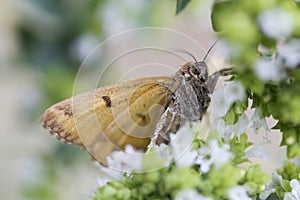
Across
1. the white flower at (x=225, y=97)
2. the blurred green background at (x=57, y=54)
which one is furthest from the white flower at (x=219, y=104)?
the blurred green background at (x=57, y=54)

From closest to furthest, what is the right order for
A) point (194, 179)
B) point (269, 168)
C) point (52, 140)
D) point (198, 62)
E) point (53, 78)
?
point (194, 179) < point (198, 62) < point (269, 168) < point (53, 78) < point (52, 140)

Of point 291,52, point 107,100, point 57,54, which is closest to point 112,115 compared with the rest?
point 107,100

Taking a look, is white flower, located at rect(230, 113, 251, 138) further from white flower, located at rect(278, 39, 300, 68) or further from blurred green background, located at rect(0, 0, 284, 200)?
blurred green background, located at rect(0, 0, 284, 200)

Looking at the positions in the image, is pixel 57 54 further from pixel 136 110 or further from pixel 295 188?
pixel 295 188

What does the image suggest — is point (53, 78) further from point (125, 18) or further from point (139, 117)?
point (139, 117)

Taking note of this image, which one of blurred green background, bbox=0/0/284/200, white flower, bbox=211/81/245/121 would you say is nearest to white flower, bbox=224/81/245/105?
white flower, bbox=211/81/245/121

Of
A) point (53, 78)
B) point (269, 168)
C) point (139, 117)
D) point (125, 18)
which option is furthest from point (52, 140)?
point (139, 117)
